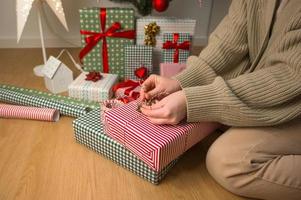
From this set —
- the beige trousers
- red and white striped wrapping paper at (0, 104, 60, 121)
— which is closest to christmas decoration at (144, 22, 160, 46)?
red and white striped wrapping paper at (0, 104, 60, 121)

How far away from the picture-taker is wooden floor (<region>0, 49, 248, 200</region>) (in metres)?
0.64

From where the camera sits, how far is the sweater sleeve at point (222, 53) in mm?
751

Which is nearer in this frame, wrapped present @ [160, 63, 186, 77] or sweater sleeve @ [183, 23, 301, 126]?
sweater sleeve @ [183, 23, 301, 126]

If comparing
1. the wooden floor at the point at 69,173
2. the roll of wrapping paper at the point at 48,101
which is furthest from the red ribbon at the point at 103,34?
the wooden floor at the point at 69,173

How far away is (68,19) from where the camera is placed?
1.46 meters

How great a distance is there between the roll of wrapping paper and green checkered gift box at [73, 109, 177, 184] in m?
0.10

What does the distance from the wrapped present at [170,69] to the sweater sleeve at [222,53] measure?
9.3 inches

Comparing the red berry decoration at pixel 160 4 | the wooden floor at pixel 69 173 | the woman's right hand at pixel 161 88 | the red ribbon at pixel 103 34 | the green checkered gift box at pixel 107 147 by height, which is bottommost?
the wooden floor at pixel 69 173

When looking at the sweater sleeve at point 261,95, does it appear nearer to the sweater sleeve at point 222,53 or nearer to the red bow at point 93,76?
the sweater sleeve at point 222,53

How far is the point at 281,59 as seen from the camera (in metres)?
0.59

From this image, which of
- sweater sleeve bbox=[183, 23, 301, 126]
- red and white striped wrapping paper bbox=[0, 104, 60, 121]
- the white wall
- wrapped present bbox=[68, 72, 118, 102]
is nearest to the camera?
sweater sleeve bbox=[183, 23, 301, 126]

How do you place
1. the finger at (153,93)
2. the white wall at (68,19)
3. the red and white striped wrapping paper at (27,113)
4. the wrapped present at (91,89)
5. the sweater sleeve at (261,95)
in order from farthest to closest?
the white wall at (68,19) → the wrapped present at (91,89) → the red and white striped wrapping paper at (27,113) → the finger at (153,93) → the sweater sleeve at (261,95)

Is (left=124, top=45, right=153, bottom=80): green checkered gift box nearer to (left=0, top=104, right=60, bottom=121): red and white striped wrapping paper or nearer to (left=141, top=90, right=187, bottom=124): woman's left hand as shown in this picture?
(left=0, top=104, right=60, bottom=121): red and white striped wrapping paper

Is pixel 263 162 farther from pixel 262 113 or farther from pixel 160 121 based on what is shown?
pixel 160 121
